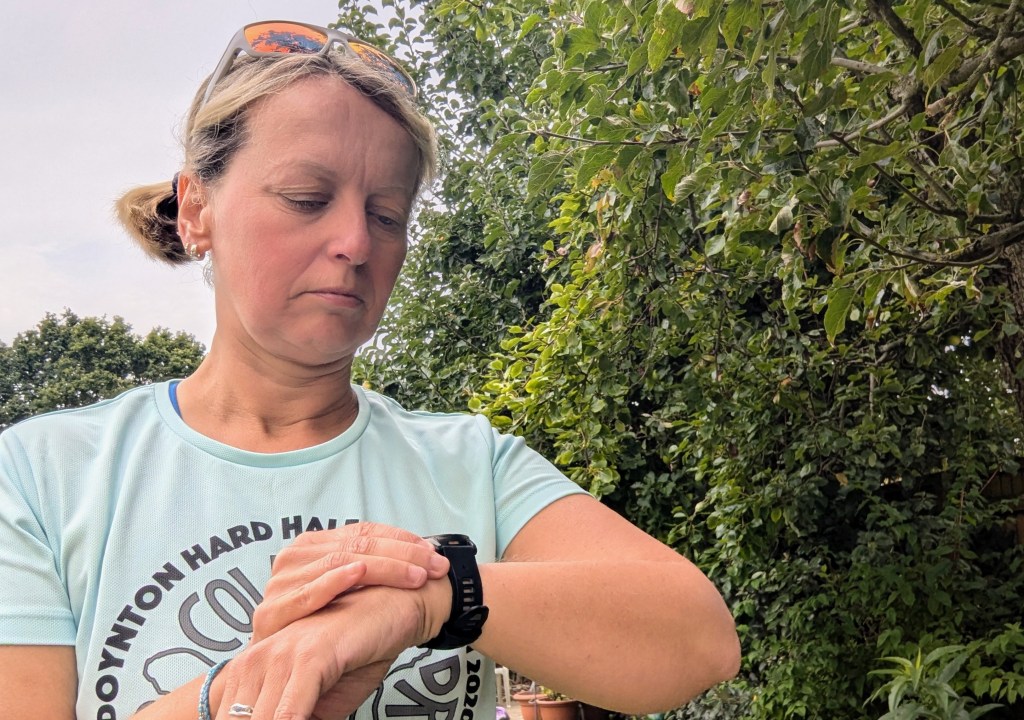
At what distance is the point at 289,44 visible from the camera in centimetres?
128

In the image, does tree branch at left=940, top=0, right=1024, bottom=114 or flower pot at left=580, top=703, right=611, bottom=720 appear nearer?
tree branch at left=940, top=0, right=1024, bottom=114

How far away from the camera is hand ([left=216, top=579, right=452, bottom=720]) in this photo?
886mm

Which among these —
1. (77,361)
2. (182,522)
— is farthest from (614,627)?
(77,361)

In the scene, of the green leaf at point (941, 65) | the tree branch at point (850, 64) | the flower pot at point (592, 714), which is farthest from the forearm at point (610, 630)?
the flower pot at point (592, 714)

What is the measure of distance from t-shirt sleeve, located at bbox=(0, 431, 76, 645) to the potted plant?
6.56 m

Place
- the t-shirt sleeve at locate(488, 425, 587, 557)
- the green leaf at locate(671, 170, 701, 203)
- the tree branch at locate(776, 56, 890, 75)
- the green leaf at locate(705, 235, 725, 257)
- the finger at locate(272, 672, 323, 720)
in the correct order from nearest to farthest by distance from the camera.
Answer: the finger at locate(272, 672, 323, 720), the t-shirt sleeve at locate(488, 425, 587, 557), the tree branch at locate(776, 56, 890, 75), the green leaf at locate(671, 170, 701, 203), the green leaf at locate(705, 235, 725, 257)

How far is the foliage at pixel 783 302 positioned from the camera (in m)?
2.41

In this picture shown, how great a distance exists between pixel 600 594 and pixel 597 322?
10.6ft

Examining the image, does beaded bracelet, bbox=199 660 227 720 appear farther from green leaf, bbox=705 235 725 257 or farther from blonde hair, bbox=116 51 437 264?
green leaf, bbox=705 235 725 257

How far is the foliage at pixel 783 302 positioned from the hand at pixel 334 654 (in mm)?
1277

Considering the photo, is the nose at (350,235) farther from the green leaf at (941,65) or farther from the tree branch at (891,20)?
the green leaf at (941,65)

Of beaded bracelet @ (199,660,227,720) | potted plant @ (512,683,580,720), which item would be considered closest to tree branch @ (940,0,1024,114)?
beaded bracelet @ (199,660,227,720)

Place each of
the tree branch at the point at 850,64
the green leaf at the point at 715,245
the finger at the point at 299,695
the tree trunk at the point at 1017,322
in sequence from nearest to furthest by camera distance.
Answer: the finger at the point at 299,695 → the tree branch at the point at 850,64 → the green leaf at the point at 715,245 → the tree trunk at the point at 1017,322

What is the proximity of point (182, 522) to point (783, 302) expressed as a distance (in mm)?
2584
